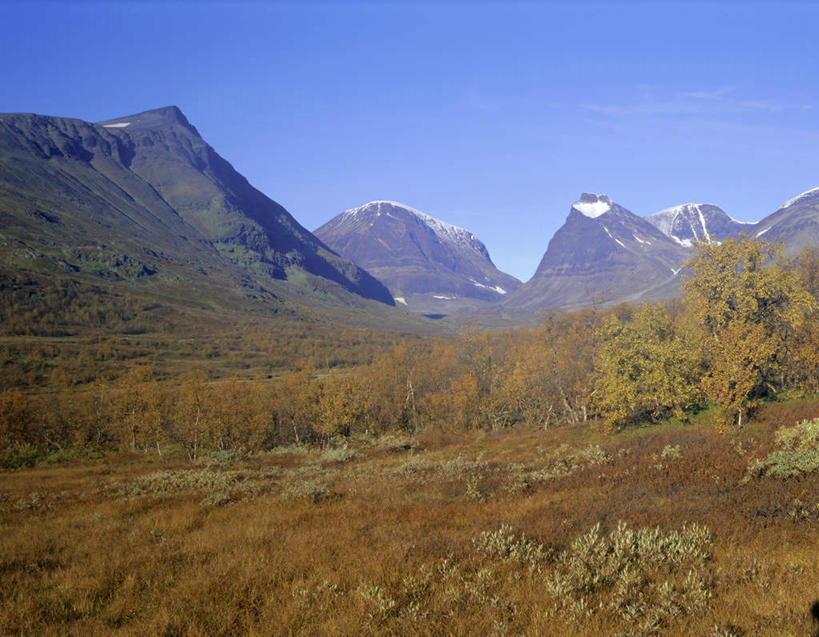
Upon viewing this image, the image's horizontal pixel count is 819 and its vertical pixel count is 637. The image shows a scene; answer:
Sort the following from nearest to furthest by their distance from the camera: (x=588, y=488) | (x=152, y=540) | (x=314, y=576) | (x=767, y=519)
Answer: (x=314, y=576), (x=767, y=519), (x=152, y=540), (x=588, y=488)

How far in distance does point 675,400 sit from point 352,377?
54.3 m

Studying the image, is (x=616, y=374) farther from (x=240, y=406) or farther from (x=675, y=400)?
(x=240, y=406)

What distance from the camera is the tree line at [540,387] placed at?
29844 millimetres

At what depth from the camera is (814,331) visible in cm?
2859

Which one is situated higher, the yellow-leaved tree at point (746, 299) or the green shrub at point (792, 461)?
the yellow-leaved tree at point (746, 299)

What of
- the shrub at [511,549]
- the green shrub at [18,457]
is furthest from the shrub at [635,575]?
the green shrub at [18,457]

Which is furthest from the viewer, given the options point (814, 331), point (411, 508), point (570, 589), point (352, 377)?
point (352, 377)

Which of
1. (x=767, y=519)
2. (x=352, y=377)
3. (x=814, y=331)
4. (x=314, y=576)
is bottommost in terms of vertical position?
(x=352, y=377)

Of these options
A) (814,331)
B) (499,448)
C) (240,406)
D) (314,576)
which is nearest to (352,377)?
(240,406)

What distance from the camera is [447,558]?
Answer: 8633 mm

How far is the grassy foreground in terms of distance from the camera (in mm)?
6266

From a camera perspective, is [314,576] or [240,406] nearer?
[314,576]

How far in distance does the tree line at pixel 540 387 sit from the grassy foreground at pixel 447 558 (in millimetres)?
15044

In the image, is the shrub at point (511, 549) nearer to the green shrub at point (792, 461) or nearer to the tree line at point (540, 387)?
the green shrub at point (792, 461)
